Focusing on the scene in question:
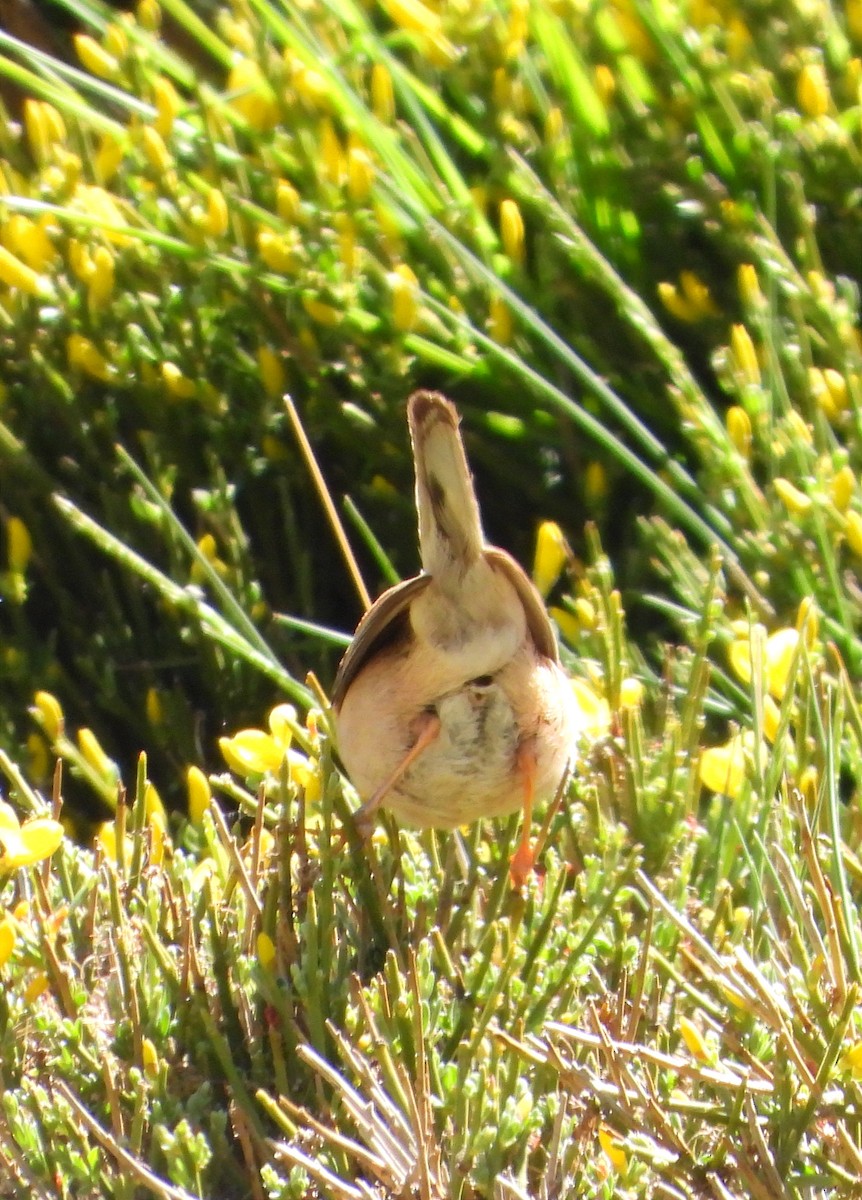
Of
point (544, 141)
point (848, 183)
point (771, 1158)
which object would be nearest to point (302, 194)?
point (544, 141)

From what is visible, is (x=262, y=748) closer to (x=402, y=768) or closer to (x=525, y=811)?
(x=402, y=768)

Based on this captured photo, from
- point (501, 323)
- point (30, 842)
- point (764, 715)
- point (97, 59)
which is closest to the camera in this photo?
point (30, 842)

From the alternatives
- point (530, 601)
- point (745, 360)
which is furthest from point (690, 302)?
point (530, 601)

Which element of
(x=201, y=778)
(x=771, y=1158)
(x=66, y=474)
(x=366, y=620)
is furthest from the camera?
(x=66, y=474)

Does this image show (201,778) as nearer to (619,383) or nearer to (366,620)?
(366,620)

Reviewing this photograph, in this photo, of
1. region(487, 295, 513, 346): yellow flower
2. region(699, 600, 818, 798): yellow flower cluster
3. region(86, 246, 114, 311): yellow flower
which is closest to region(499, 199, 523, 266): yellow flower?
region(487, 295, 513, 346): yellow flower

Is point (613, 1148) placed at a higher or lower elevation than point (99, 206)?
A: lower

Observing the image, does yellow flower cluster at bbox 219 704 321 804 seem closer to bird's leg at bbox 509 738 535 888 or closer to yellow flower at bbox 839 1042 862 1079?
bird's leg at bbox 509 738 535 888
